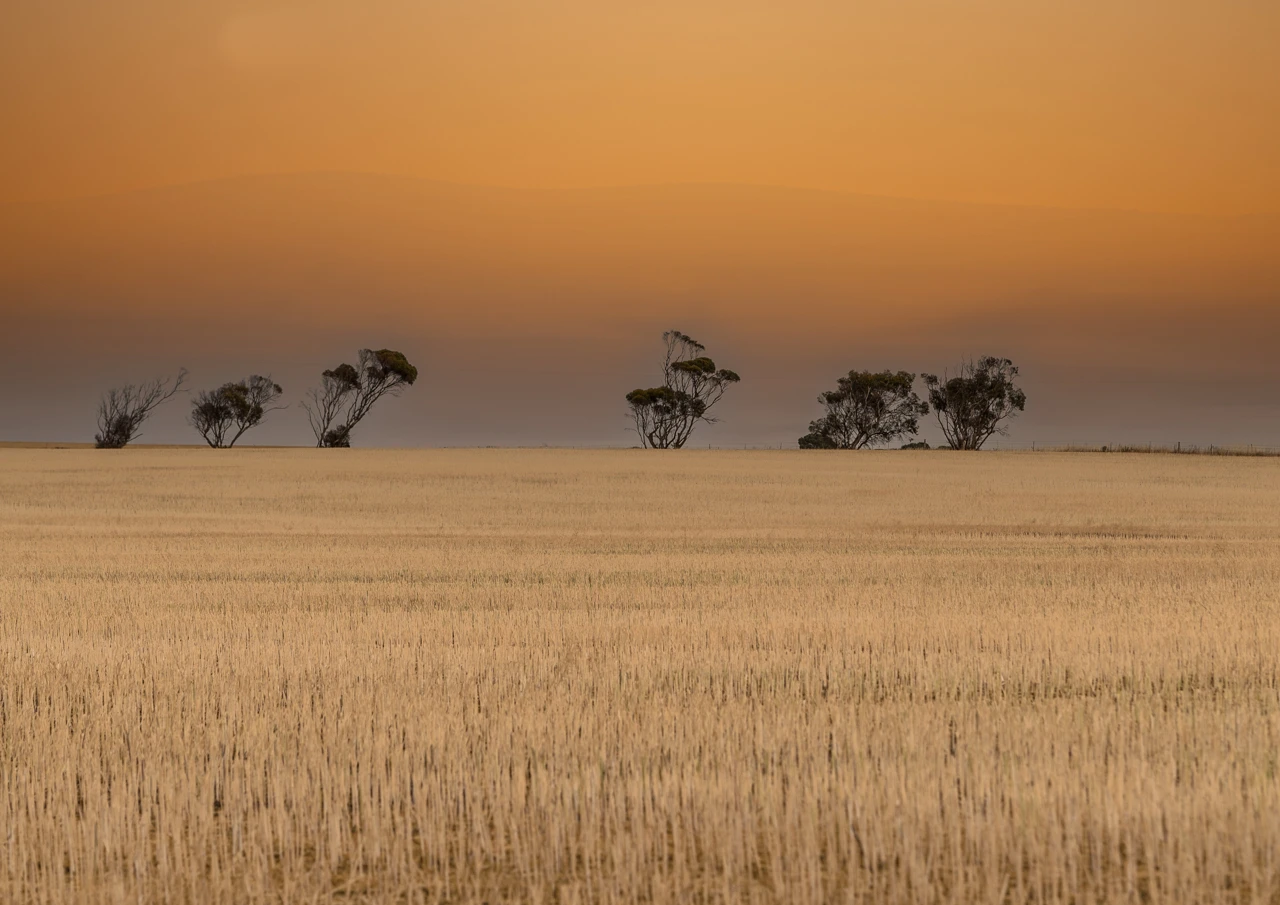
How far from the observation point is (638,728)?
9977 millimetres

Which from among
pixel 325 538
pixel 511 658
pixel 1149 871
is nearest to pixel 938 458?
pixel 325 538

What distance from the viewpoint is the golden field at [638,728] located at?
7098 mm

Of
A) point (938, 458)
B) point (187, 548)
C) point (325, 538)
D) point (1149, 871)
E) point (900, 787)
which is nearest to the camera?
point (1149, 871)

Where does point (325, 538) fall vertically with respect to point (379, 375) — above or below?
below

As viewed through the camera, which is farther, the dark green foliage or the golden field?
the dark green foliage

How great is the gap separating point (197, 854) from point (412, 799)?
4.83ft

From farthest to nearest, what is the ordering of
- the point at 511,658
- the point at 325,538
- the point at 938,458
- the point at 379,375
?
the point at 379,375 → the point at 938,458 → the point at 325,538 → the point at 511,658

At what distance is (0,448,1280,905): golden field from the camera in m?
7.10

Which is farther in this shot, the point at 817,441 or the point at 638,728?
the point at 817,441

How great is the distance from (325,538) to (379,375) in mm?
91193

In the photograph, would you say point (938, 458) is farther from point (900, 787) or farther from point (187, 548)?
point (900, 787)

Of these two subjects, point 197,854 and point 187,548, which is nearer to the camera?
point 197,854

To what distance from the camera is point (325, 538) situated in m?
32.5

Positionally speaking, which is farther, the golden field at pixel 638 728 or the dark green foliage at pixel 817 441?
the dark green foliage at pixel 817 441
